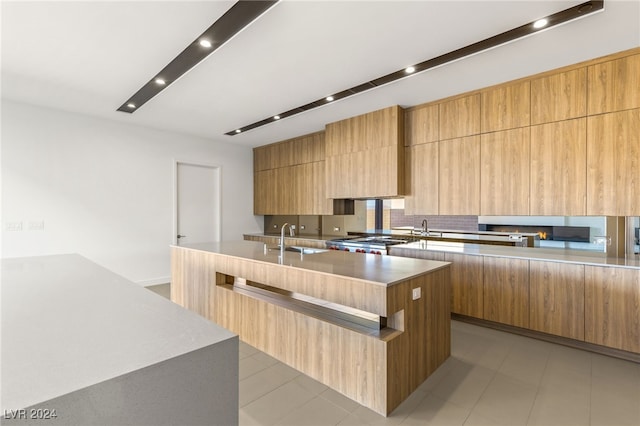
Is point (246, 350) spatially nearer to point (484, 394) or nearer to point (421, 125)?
point (484, 394)

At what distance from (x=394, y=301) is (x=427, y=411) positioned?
0.73 metres

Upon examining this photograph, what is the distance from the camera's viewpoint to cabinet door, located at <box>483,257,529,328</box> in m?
3.03

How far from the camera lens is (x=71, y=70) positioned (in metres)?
2.95

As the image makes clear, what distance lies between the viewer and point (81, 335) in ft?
2.96

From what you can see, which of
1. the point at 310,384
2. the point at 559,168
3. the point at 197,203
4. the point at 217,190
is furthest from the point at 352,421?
the point at 217,190

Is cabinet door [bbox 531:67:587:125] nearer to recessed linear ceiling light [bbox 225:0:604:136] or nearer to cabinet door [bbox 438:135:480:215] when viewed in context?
cabinet door [bbox 438:135:480:215]

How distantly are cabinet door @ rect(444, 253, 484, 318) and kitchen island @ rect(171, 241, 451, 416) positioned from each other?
100 centimetres

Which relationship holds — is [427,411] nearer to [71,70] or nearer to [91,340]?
[91,340]

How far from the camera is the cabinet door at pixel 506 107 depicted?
323 centimetres

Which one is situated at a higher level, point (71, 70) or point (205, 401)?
point (71, 70)

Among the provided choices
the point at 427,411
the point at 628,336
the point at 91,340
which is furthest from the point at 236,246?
the point at 628,336

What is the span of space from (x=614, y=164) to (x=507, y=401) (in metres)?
2.34

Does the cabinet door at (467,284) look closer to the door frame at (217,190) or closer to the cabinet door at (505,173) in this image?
the cabinet door at (505,173)

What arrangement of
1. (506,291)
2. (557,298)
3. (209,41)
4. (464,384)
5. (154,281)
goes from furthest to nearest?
(154,281) < (506,291) < (557,298) < (209,41) < (464,384)
